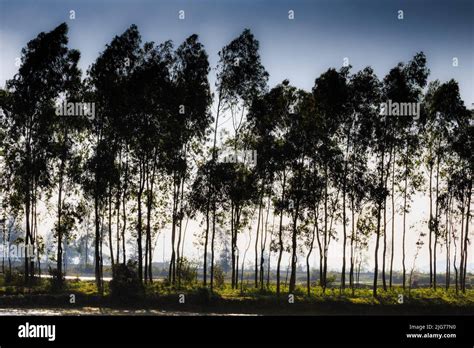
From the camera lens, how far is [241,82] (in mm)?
47312

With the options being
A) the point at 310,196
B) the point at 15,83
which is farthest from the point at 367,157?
the point at 15,83

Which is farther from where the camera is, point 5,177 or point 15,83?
point 5,177

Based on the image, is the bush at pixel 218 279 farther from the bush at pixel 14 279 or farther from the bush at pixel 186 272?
the bush at pixel 14 279

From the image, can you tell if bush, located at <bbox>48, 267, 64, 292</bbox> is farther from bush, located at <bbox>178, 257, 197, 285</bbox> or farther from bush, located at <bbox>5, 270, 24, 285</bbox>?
bush, located at <bbox>178, 257, 197, 285</bbox>

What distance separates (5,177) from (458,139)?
38.2 metres

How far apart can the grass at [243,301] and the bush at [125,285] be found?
412mm

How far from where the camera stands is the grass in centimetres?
3806

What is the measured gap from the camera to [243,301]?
39312mm

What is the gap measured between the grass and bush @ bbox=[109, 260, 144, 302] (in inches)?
16.2

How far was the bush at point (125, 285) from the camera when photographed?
128 feet

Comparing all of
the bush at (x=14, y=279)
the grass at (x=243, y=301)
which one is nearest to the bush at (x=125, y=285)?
the grass at (x=243, y=301)

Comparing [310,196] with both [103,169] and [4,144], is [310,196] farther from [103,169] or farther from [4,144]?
[4,144]

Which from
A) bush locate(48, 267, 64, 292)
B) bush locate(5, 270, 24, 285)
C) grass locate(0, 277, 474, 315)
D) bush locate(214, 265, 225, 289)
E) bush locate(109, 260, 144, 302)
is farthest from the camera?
bush locate(214, 265, 225, 289)

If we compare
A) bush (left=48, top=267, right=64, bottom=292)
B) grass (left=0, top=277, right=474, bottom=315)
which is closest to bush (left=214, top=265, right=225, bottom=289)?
grass (left=0, top=277, right=474, bottom=315)
